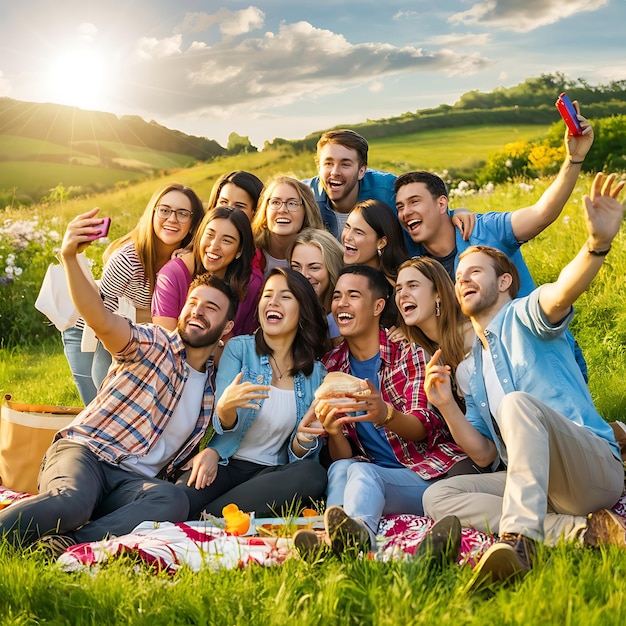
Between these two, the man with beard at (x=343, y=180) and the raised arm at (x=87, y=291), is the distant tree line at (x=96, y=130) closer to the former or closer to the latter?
the man with beard at (x=343, y=180)

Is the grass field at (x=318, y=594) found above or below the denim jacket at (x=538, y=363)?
below

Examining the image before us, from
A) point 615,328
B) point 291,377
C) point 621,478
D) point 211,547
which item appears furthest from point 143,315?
point 615,328

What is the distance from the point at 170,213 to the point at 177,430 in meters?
1.87

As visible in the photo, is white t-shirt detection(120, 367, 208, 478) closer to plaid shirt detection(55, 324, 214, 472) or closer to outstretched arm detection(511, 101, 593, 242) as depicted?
plaid shirt detection(55, 324, 214, 472)

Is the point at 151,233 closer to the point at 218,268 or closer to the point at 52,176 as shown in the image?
the point at 218,268

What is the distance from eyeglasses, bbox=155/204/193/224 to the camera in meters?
6.19

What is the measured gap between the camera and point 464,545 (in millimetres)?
4137

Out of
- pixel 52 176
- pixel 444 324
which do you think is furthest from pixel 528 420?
pixel 52 176

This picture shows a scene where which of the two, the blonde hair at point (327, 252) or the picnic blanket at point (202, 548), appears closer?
the picnic blanket at point (202, 548)

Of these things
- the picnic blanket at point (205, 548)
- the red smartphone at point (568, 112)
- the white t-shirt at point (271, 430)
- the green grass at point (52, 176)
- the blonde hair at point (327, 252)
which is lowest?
the picnic blanket at point (205, 548)

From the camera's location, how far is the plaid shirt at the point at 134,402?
4.75 metres

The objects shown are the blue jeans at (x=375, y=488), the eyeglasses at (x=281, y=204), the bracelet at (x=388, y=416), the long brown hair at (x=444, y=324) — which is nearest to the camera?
the blue jeans at (x=375, y=488)

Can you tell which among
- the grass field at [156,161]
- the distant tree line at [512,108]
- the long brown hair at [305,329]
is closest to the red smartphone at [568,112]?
the long brown hair at [305,329]

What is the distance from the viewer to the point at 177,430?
5023mm
